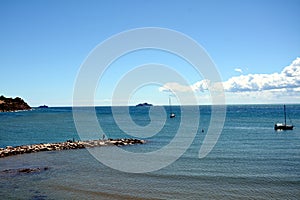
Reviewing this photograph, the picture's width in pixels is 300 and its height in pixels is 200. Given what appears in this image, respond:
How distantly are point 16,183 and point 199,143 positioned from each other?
3648 cm

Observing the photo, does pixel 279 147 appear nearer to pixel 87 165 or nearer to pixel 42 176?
pixel 87 165

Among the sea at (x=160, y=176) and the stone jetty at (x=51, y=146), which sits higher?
the stone jetty at (x=51, y=146)

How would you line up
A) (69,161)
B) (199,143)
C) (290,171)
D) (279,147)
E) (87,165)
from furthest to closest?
1. (199,143)
2. (279,147)
3. (69,161)
4. (87,165)
5. (290,171)

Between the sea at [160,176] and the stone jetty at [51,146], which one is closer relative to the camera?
the sea at [160,176]

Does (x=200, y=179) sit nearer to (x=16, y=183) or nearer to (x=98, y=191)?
(x=98, y=191)

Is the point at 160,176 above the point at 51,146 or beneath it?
beneath

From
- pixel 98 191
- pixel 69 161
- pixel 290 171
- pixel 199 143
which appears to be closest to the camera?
pixel 98 191

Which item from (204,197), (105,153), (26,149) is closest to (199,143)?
(105,153)

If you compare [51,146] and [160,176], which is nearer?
[160,176]

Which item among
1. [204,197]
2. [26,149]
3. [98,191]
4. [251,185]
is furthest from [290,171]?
[26,149]

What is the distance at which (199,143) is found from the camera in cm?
6000

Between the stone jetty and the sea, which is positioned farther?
the stone jetty

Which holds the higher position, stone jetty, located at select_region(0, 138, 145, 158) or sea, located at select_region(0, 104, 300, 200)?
stone jetty, located at select_region(0, 138, 145, 158)

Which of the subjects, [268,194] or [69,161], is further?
[69,161]
